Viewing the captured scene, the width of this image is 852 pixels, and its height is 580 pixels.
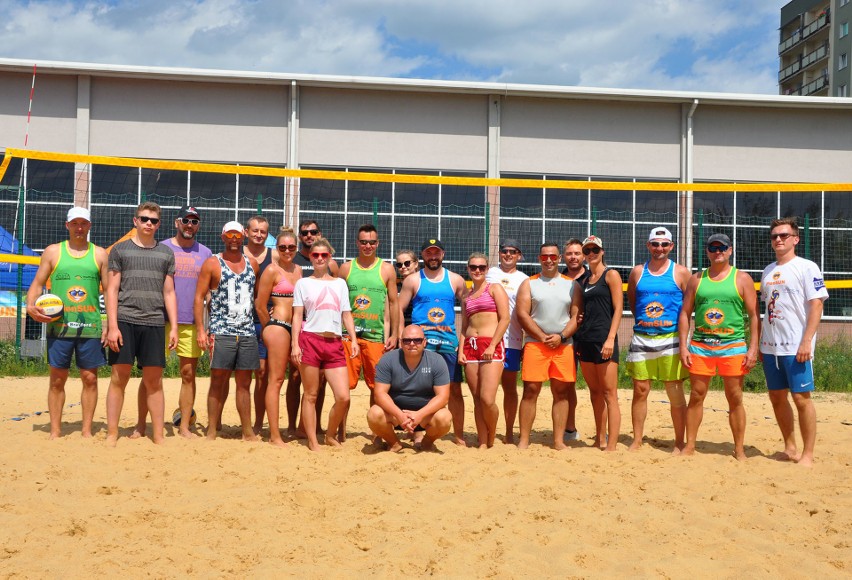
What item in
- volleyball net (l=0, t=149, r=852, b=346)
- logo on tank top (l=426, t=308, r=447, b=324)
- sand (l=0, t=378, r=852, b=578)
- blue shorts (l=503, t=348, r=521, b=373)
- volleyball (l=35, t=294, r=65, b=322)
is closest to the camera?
sand (l=0, t=378, r=852, b=578)

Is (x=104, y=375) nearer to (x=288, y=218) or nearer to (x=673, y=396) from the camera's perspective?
(x=288, y=218)

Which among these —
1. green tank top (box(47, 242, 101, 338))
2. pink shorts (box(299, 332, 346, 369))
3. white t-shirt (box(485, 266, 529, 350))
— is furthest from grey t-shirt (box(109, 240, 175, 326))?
white t-shirt (box(485, 266, 529, 350))

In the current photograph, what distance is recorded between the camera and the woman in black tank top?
218 inches

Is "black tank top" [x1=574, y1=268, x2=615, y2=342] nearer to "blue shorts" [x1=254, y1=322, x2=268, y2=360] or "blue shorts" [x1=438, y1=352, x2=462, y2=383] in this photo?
"blue shorts" [x1=438, y1=352, x2=462, y2=383]

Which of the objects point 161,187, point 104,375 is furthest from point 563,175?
point 104,375

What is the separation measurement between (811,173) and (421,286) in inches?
518

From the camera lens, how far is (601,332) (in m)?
5.55

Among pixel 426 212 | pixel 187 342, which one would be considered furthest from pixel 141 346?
pixel 426 212

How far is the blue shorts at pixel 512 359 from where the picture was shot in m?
5.84

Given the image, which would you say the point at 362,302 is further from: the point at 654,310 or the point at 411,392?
the point at 654,310

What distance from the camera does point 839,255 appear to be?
43.9ft

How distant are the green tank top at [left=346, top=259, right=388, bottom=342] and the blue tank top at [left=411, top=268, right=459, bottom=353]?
0.25 m

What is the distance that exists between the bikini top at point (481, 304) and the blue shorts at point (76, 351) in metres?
2.57

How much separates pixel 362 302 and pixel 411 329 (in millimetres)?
519
